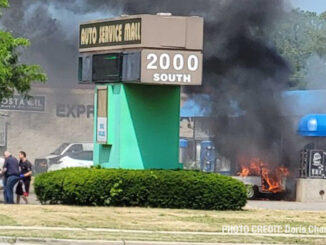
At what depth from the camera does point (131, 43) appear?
21766 millimetres

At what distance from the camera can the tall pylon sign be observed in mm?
21406

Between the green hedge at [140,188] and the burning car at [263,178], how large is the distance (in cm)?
1065

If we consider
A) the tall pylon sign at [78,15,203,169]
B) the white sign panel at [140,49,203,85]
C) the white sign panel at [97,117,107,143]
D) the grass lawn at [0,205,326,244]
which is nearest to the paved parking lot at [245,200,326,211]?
the grass lawn at [0,205,326,244]

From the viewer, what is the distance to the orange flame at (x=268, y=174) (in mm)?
32281

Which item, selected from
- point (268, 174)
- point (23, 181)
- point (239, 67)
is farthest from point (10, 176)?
point (239, 67)

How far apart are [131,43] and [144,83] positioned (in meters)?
1.06

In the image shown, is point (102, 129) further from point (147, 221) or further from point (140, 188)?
point (147, 221)

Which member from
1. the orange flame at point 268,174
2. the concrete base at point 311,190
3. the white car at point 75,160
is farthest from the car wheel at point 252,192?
the white car at point 75,160

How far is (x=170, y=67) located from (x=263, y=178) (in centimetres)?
1184

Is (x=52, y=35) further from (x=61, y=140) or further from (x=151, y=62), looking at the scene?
(x=151, y=62)

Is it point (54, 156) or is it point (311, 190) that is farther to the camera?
point (54, 156)

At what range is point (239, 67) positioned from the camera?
1356 inches

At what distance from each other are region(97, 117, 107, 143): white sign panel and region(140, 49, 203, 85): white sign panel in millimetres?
1829

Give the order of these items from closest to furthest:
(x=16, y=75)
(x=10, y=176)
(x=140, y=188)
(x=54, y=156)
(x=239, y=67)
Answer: (x=140, y=188), (x=10, y=176), (x=16, y=75), (x=239, y=67), (x=54, y=156)
